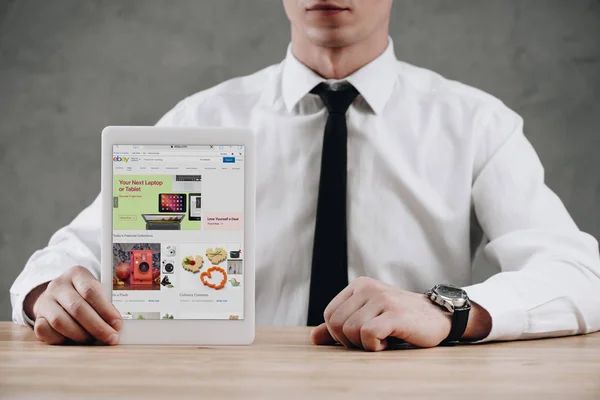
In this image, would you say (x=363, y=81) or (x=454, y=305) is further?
(x=363, y=81)

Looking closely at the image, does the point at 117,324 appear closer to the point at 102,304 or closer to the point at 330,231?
the point at 102,304

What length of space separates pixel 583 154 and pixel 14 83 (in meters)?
1.69

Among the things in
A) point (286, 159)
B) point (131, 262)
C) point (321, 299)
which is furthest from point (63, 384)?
point (286, 159)

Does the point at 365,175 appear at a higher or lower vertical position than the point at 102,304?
higher

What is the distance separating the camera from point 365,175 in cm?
162

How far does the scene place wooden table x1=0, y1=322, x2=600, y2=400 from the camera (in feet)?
2.56

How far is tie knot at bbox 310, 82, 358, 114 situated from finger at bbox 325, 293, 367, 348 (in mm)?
586

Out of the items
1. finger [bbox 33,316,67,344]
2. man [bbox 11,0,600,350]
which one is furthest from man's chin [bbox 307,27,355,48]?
finger [bbox 33,316,67,344]

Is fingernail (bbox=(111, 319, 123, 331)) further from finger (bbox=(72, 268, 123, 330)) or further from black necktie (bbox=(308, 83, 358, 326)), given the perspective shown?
black necktie (bbox=(308, 83, 358, 326))

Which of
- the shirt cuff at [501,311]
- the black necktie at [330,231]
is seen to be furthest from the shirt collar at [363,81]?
the shirt cuff at [501,311]

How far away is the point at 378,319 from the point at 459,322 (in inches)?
5.4

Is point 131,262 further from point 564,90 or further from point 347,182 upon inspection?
point 564,90

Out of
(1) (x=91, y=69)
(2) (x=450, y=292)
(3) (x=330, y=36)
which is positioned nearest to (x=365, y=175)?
(3) (x=330, y=36)

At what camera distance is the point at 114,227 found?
1.04 meters
